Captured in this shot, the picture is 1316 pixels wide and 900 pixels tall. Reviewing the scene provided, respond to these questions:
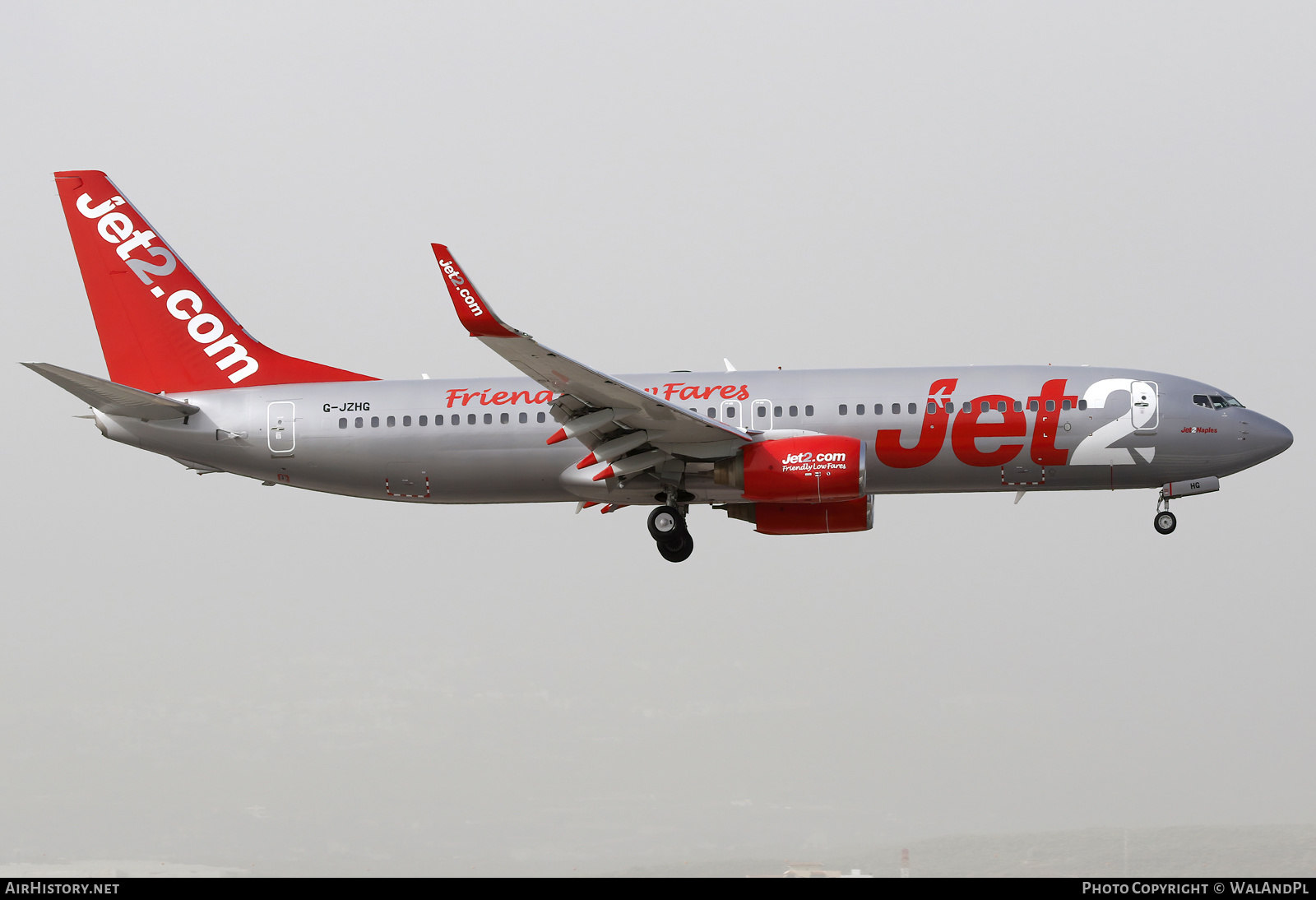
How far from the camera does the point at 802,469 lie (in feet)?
95.4

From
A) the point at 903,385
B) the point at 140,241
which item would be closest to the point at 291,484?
the point at 140,241

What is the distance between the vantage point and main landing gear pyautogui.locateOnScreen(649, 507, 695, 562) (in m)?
31.6

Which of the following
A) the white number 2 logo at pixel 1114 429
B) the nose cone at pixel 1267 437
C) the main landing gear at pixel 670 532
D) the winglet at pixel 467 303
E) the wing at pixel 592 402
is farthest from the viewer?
the main landing gear at pixel 670 532

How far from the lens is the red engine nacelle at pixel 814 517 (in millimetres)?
32531

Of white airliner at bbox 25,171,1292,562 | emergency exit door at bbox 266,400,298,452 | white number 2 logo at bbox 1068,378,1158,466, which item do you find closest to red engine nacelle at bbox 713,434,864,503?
white airliner at bbox 25,171,1292,562

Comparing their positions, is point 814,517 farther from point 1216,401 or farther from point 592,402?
point 1216,401

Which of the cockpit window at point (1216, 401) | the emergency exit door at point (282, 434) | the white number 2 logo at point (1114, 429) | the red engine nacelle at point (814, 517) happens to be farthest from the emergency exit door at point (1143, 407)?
the emergency exit door at point (282, 434)

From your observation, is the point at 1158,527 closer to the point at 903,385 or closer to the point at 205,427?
the point at 903,385

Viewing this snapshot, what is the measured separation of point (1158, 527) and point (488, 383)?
16187 millimetres

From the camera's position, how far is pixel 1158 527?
1251 inches

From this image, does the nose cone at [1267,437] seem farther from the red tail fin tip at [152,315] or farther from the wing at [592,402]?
the red tail fin tip at [152,315]

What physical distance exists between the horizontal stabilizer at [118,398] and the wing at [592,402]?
9.39 m

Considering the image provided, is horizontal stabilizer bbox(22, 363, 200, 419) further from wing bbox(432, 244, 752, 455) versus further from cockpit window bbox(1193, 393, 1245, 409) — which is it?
cockpit window bbox(1193, 393, 1245, 409)

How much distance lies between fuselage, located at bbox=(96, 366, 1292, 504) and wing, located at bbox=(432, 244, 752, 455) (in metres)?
0.90
